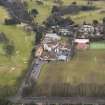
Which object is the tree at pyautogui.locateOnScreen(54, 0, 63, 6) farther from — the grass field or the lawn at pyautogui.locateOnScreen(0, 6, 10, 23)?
the lawn at pyautogui.locateOnScreen(0, 6, 10, 23)

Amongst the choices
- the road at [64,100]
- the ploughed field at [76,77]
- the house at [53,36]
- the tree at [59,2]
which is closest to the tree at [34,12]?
the tree at [59,2]

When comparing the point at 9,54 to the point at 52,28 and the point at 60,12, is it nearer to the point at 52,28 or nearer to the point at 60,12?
the point at 52,28

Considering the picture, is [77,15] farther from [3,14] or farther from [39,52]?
[39,52]

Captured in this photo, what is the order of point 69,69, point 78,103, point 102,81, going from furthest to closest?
1. point 69,69
2. point 102,81
3. point 78,103

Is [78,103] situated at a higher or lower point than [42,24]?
lower

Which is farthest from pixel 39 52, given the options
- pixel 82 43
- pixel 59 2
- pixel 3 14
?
pixel 59 2

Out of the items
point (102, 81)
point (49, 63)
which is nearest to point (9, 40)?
point (49, 63)

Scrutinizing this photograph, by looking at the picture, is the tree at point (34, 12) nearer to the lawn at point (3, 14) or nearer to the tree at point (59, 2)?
the lawn at point (3, 14)
